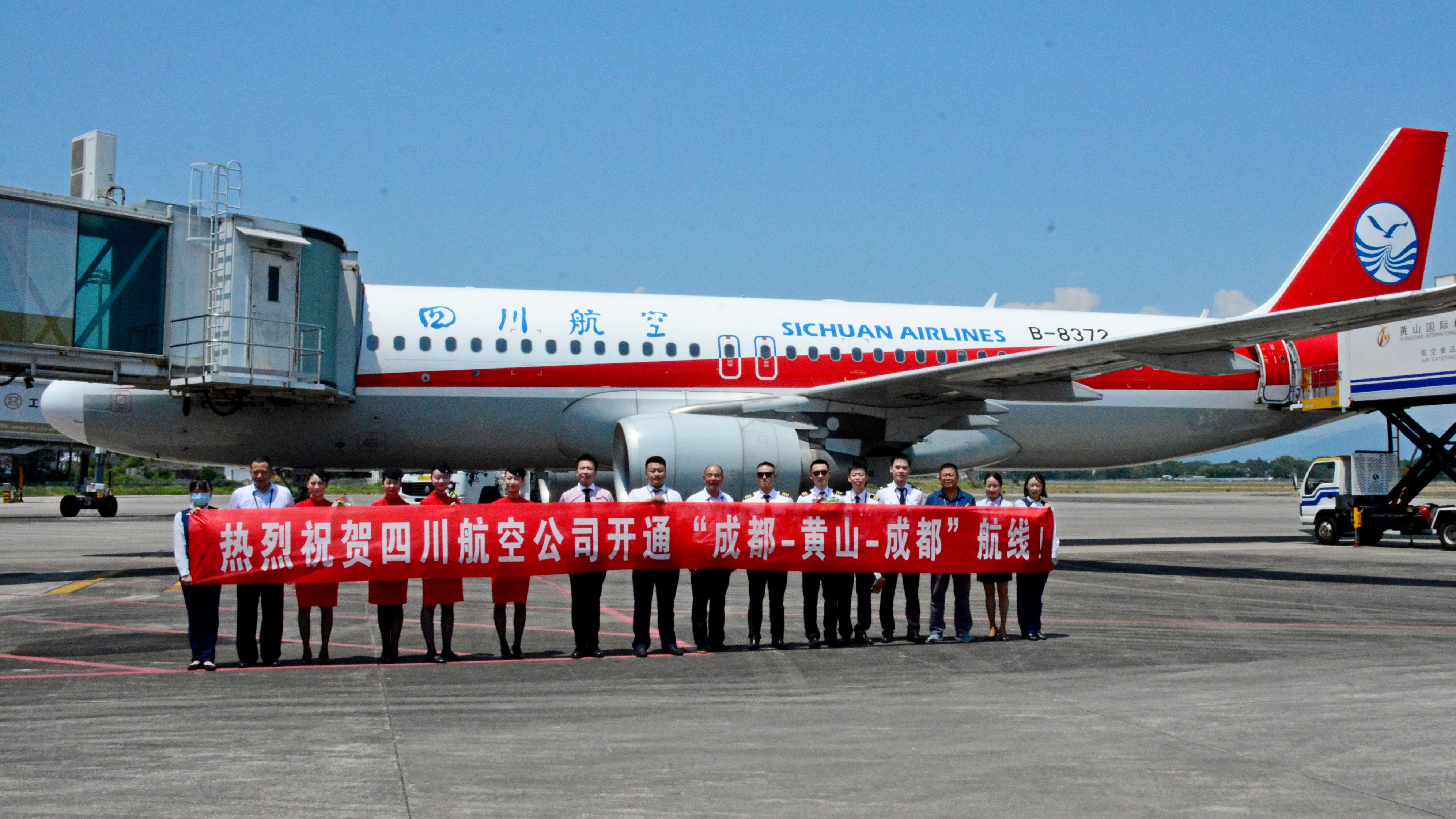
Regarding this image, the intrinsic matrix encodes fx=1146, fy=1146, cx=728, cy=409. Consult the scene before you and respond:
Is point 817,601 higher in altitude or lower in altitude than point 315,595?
lower

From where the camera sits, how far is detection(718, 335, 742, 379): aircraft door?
751 inches

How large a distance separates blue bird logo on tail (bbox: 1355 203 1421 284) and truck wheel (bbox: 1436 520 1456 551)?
5.26 metres

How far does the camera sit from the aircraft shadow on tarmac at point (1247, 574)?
1631 centimetres

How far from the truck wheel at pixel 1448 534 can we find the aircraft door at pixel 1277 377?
16.2 feet

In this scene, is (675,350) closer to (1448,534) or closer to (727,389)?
(727,389)

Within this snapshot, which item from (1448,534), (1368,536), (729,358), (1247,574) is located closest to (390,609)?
(729,358)

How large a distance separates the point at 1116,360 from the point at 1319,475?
696 inches

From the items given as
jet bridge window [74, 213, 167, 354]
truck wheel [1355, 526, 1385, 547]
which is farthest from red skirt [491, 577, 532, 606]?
truck wheel [1355, 526, 1385, 547]

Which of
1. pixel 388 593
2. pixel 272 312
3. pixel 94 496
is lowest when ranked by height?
pixel 388 593

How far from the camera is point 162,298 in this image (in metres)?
15.5

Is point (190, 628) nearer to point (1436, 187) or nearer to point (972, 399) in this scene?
point (972, 399)

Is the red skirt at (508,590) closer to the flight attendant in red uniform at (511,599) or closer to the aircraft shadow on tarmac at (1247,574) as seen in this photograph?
the flight attendant in red uniform at (511,599)

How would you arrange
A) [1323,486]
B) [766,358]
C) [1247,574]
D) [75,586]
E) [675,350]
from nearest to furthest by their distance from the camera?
1. [75,586]
2. [1247,574]
3. [675,350]
4. [766,358]
5. [1323,486]

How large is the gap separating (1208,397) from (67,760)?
67.6 ft
